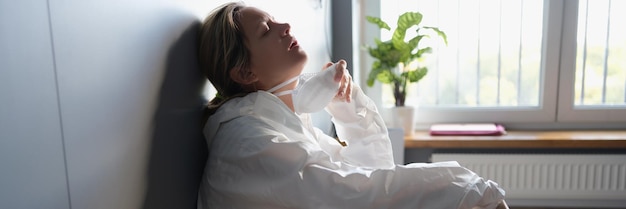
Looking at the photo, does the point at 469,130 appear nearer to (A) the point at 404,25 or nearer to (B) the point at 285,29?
(A) the point at 404,25

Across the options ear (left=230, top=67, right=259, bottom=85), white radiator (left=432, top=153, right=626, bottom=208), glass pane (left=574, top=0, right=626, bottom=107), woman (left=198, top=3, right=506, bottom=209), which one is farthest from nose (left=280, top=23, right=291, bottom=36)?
glass pane (left=574, top=0, right=626, bottom=107)

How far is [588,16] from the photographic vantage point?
7.26 feet

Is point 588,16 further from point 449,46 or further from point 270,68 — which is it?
point 270,68

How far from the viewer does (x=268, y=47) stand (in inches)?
36.9

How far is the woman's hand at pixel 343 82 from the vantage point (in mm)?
927

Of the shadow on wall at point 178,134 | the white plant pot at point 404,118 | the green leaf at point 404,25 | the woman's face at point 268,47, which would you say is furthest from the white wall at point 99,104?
the white plant pot at point 404,118

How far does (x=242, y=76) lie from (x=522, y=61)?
71.4 inches

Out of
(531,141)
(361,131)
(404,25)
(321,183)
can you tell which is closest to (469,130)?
(531,141)

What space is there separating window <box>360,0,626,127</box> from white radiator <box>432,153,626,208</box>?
0.92 feet

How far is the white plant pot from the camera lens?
2227 mm

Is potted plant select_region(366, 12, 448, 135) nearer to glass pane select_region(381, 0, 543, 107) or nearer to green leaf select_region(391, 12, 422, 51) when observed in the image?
green leaf select_region(391, 12, 422, 51)

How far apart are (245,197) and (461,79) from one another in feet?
6.06

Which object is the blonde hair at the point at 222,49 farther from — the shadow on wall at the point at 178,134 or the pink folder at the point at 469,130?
the pink folder at the point at 469,130

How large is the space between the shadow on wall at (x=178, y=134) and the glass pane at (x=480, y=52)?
156 centimetres
